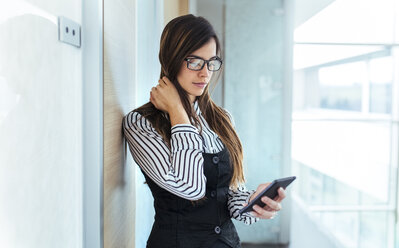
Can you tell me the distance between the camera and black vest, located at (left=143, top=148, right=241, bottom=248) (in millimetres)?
1165

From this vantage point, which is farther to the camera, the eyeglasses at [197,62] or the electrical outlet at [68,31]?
the eyeglasses at [197,62]

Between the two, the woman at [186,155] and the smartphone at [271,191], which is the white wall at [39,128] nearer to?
the woman at [186,155]

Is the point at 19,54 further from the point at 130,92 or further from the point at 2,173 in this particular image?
the point at 130,92

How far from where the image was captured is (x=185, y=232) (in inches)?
45.8

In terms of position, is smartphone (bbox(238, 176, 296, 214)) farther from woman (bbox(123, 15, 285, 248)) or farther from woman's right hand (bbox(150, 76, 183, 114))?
woman's right hand (bbox(150, 76, 183, 114))

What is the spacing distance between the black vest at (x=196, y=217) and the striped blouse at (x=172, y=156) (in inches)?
3.4

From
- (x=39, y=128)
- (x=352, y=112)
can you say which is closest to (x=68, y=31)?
(x=39, y=128)

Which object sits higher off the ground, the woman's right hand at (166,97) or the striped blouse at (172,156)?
the woman's right hand at (166,97)

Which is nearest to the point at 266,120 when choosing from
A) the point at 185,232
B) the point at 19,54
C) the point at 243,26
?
→ the point at 243,26

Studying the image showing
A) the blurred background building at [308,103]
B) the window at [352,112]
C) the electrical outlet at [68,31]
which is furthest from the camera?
the window at [352,112]

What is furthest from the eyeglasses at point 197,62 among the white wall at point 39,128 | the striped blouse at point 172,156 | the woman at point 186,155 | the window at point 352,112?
the window at point 352,112

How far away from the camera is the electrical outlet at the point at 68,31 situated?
0.78 m

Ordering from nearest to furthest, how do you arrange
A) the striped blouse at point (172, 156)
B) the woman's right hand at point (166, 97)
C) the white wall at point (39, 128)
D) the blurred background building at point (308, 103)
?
the white wall at point (39, 128)
the striped blouse at point (172, 156)
the woman's right hand at point (166, 97)
the blurred background building at point (308, 103)

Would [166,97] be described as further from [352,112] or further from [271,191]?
[352,112]
